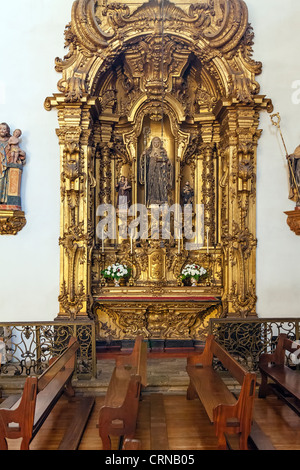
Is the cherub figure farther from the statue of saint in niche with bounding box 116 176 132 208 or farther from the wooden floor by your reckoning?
the wooden floor

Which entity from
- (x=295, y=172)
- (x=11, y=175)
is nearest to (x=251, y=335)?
(x=295, y=172)

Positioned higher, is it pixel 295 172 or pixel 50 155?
pixel 50 155

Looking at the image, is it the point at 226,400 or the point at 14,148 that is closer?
the point at 226,400

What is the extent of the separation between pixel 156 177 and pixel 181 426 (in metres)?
4.70

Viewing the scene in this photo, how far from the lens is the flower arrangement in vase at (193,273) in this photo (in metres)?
7.65

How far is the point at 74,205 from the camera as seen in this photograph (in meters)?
7.02

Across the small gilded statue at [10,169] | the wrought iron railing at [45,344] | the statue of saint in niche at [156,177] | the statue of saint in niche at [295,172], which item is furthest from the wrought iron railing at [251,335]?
the small gilded statue at [10,169]

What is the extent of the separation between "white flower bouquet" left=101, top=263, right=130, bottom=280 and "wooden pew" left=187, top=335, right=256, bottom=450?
8.76 feet

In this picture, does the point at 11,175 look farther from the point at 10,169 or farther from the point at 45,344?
the point at 45,344

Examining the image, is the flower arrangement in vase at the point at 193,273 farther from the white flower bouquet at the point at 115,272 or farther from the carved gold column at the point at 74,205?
the carved gold column at the point at 74,205

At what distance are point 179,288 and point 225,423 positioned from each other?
4.00 meters

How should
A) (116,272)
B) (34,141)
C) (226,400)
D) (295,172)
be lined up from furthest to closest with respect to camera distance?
1. (116,272)
2. (34,141)
3. (295,172)
4. (226,400)

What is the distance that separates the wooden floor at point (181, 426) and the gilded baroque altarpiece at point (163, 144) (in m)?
2.03
